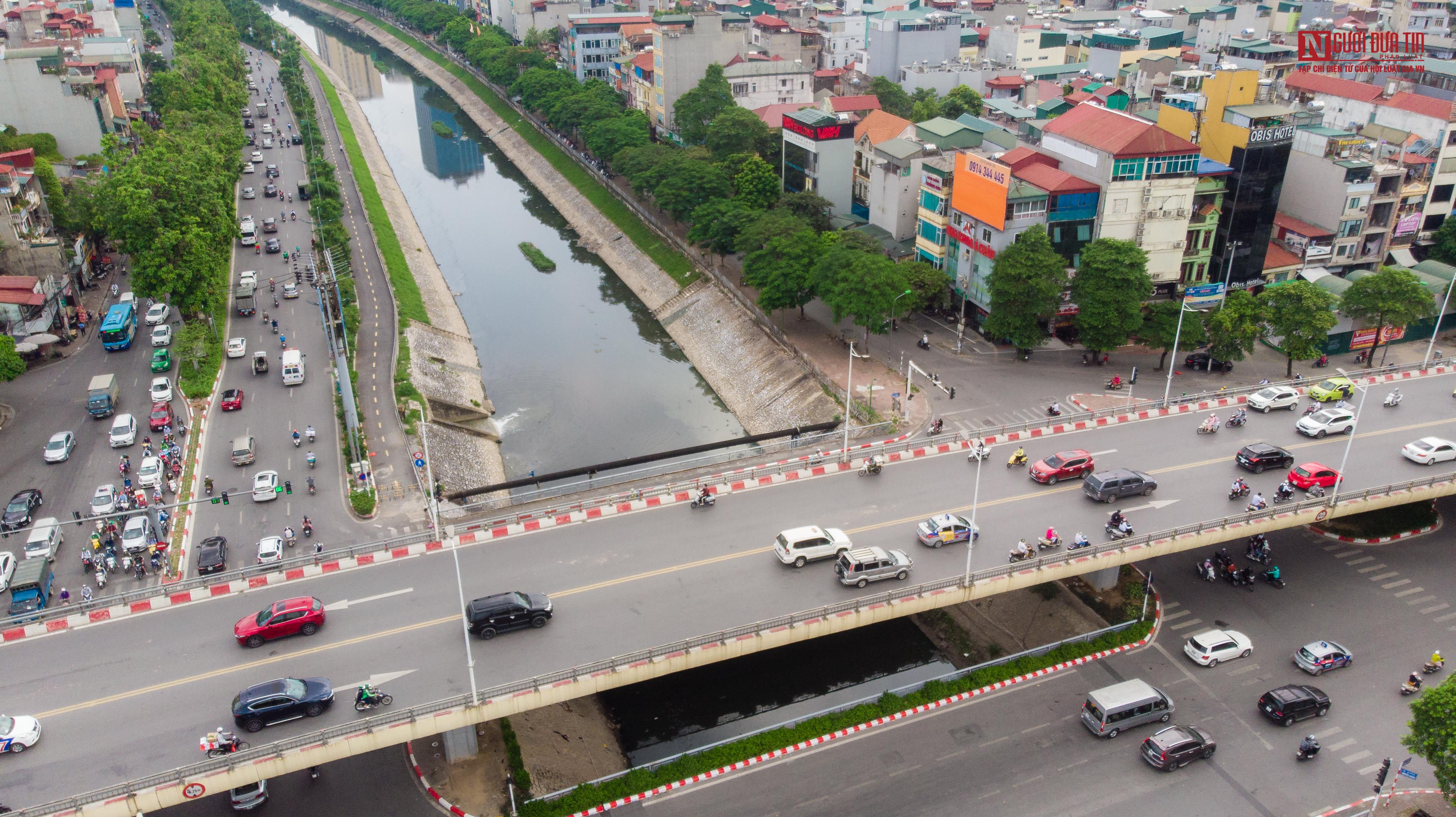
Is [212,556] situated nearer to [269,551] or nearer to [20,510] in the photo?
[269,551]

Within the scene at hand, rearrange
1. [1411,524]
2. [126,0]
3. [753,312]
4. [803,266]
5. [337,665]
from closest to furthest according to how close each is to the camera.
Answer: [337,665] < [1411,524] < [803,266] < [753,312] < [126,0]

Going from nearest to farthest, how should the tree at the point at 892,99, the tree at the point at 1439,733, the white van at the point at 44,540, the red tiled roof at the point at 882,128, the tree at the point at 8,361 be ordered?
the tree at the point at 1439,733, the white van at the point at 44,540, the tree at the point at 8,361, the red tiled roof at the point at 882,128, the tree at the point at 892,99

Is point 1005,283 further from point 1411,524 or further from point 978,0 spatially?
point 978,0

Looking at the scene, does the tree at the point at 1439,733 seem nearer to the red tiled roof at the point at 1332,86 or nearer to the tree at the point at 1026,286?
the tree at the point at 1026,286

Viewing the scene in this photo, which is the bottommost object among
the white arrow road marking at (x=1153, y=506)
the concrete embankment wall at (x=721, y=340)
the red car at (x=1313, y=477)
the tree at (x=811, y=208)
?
the concrete embankment wall at (x=721, y=340)

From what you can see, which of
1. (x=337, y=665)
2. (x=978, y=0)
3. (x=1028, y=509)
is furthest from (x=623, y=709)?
(x=978, y=0)

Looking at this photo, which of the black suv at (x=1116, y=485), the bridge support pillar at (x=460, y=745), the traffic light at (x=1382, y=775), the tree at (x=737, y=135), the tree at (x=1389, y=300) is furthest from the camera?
the tree at (x=737, y=135)

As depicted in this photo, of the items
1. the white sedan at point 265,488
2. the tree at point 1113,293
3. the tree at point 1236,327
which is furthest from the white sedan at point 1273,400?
the white sedan at point 265,488
